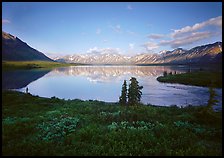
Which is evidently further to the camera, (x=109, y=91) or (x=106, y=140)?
(x=109, y=91)

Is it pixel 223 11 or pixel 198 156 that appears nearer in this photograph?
pixel 198 156

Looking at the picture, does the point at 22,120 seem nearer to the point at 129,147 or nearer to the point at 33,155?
the point at 33,155

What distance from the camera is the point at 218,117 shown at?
1636 centimetres

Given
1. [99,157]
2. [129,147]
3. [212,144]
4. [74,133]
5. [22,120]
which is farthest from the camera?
[22,120]

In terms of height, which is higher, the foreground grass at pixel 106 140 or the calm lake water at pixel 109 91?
the foreground grass at pixel 106 140

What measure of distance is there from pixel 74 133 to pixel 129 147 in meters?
3.94

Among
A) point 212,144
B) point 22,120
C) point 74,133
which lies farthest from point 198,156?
point 22,120

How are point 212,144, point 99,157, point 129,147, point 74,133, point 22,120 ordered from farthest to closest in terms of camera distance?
point 22,120 → point 74,133 → point 212,144 → point 129,147 → point 99,157

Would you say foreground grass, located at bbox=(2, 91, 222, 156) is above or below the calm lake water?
above

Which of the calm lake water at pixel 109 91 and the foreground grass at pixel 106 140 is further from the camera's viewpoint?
the calm lake water at pixel 109 91

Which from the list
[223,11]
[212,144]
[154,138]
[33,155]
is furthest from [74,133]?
[223,11]

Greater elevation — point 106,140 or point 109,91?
point 106,140

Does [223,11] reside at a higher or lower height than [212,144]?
higher

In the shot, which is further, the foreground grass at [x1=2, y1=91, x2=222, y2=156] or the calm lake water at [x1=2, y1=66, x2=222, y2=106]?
the calm lake water at [x1=2, y1=66, x2=222, y2=106]
